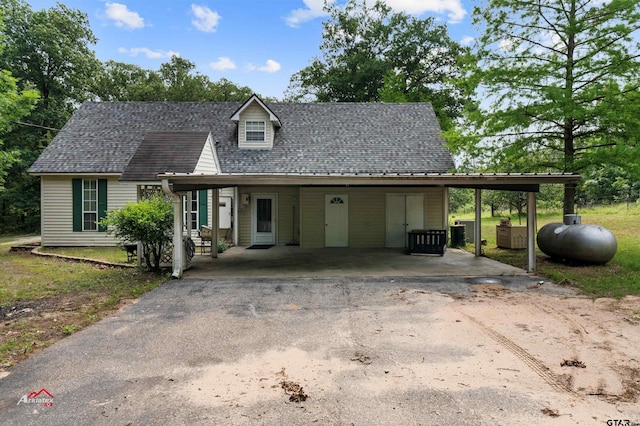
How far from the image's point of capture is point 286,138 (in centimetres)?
1504

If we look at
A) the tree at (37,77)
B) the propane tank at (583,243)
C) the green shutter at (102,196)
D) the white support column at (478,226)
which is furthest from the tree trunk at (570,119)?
the tree at (37,77)

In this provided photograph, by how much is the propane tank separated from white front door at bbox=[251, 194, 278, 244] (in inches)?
370

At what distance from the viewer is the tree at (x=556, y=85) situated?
9.61 meters

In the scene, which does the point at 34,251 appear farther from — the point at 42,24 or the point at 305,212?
the point at 42,24

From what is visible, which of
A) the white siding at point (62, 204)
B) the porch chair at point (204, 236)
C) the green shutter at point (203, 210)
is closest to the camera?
the porch chair at point (204, 236)

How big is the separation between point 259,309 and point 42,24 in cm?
2546

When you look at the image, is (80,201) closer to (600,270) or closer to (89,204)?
(89,204)

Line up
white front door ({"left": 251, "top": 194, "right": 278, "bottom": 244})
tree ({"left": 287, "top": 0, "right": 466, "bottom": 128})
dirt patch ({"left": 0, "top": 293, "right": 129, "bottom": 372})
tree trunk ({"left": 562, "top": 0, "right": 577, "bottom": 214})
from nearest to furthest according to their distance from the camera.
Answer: dirt patch ({"left": 0, "top": 293, "right": 129, "bottom": 372}) < tree trunk ({"left": 562, "top": 0, "right": 577, "bottom": 214}) < white front door ({"left": 251, "top": 194, "right": 278, "bottom": 244}) < tree ({"left": 287, "top": 0, "right": 466, "bottom": 128})

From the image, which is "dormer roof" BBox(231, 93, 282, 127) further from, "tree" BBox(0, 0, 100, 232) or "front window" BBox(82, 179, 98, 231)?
"tree" BBox(0, 0, 100, 232)

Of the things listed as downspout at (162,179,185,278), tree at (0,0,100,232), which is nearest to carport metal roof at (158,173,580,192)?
downspout at (162,179,185,278)

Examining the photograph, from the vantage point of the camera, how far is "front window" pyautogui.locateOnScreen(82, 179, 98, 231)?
45.7ft

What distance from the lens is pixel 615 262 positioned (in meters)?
9.84

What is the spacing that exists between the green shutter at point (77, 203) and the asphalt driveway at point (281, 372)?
9.60m

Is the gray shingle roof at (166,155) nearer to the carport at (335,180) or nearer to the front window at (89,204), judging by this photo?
the front window at (89,204)
